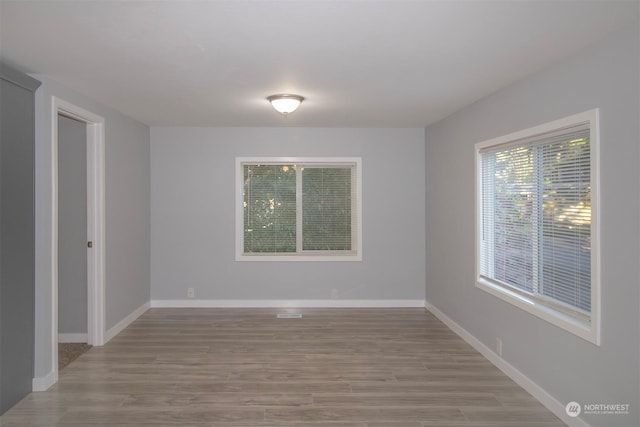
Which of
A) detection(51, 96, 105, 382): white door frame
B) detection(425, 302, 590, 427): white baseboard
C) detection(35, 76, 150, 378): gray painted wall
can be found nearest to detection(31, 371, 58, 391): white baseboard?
detection(35, 76, 150, 378): gray painted wall

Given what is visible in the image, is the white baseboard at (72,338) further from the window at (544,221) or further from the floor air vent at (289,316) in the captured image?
the window at (544,221)

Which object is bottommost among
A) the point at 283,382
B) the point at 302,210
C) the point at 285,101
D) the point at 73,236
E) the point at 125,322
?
the point at 283,382

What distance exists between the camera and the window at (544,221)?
282cm

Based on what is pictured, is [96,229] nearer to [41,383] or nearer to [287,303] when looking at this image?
[41,383]

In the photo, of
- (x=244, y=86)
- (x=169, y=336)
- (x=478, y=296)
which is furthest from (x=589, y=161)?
(x=169, y=336)

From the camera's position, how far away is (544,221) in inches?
131

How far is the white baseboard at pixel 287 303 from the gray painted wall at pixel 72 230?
1488 millimetres

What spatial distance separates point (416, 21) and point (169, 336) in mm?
3957

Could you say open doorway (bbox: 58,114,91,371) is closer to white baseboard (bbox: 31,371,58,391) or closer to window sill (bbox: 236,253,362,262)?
white baseboard (bbox: 31,371,58,391)

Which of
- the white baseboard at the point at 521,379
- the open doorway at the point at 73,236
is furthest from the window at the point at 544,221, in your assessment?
the open doorway at the point at 73,236

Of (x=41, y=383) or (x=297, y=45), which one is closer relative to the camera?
(x=297, y=45)
